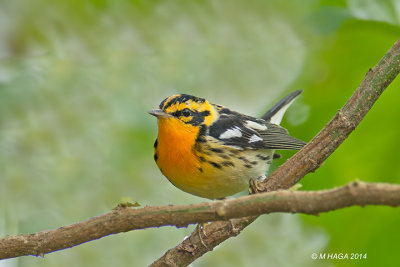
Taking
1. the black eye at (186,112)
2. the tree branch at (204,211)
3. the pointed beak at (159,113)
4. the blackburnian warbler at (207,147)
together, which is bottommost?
the tree branch at (204,211)

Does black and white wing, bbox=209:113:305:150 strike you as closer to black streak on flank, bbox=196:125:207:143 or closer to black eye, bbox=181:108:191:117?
black streak on flank, bbox=196:125:207:143

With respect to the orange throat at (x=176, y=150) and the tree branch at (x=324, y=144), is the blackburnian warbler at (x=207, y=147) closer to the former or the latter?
the orange throat at (x=176, y=150)

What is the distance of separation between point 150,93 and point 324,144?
1286 millimetres

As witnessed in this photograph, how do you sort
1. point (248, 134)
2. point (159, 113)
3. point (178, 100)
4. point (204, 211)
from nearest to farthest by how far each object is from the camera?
point (204, 211)
point (159, 113)
point (178, 100)
point (248, 134)

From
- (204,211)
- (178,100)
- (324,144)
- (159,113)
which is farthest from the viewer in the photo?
(178,100)

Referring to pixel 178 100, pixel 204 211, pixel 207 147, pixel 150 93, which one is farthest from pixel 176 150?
pixel 204 211

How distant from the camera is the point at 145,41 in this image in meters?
3.04

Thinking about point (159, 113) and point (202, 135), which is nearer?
point (159, 113)

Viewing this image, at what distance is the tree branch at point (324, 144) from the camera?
2178mm

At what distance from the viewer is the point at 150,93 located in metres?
3.19

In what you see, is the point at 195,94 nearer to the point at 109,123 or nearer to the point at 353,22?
the point at 109,123

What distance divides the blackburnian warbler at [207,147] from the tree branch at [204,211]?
1.16 metres

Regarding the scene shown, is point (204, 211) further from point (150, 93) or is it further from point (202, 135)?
point (150, 93)

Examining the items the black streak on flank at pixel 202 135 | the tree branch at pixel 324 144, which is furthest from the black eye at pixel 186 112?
the tree branch at pixel 324 144
